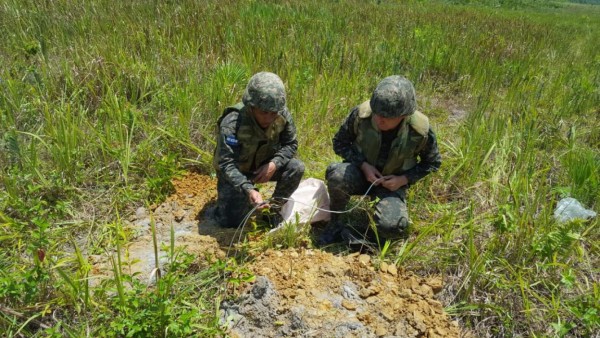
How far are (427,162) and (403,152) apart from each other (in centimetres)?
19

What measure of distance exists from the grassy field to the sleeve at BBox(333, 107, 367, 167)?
1.68ft

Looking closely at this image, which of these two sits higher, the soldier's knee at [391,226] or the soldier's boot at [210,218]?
the soldier's knee at [391,226]

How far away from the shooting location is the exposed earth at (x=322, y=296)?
1671 mm

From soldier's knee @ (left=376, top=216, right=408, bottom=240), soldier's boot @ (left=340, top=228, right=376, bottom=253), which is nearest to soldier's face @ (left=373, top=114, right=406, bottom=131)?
soldier's knee @ (left=376, top=216, right=408, bottom=240)

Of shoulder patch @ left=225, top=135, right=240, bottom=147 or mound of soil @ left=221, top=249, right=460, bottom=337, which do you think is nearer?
mound of soil @ left=221, top=249, right=460, bottom=337

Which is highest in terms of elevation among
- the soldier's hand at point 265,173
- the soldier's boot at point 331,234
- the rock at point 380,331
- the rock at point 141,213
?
the soldier's hand at point 265,173

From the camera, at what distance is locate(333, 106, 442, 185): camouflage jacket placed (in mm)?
2287

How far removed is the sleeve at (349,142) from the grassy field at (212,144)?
51 cm

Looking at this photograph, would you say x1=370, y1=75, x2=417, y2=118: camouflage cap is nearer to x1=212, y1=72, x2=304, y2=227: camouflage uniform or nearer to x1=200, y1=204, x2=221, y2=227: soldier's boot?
x1=212, y1=72, x2=304, y2=227: camouflage uniform

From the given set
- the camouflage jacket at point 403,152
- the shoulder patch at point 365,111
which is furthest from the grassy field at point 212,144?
the shoulder patch at point 365,111

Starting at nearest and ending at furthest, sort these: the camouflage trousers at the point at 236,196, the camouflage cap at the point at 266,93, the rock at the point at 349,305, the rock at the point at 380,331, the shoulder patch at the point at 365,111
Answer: the rock at the point at 380,331
the rock at the point at 349,305
the camouflage cap at the point at 266,93
the shoulder patch at the point at 365,111
the camouflage trousers at the point at 236,196

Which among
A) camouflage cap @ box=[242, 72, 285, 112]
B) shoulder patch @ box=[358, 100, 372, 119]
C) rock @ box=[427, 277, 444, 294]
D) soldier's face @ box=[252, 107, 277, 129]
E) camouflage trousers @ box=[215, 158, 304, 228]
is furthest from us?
camouflage trousers @ box=[215, 158, 304, 228]

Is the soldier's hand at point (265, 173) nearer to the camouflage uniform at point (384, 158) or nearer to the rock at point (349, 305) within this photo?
the camouflage uniform at point (384, 158)

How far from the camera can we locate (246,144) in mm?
2338
